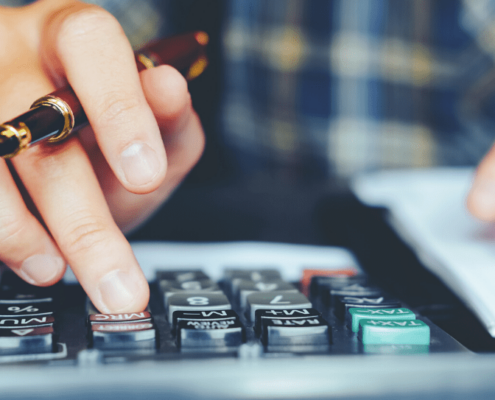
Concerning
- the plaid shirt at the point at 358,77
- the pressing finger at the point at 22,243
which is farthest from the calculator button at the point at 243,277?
the plaid shirt at the point at 358,77

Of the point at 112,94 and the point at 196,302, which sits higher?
the point at 112,94

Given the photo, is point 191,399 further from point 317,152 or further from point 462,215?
point 317,152

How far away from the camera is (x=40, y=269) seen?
0.34 metres

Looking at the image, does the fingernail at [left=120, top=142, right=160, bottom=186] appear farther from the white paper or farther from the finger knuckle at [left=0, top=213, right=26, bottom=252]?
the white paper

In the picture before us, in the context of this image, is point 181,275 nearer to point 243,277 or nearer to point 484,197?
point 243,277

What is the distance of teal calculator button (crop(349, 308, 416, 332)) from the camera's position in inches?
10.9

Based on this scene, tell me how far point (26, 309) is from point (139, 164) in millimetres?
107

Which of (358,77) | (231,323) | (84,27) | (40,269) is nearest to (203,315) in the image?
(231,323)

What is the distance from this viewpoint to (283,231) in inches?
21.2

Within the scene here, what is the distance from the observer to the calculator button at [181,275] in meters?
0.35

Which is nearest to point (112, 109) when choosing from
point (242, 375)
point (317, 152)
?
point (242, 375)

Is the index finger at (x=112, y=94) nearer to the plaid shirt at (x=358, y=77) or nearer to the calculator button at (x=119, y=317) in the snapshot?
the calculator button at (x=119, y=317)

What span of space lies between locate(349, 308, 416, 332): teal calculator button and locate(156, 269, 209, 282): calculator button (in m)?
0.11

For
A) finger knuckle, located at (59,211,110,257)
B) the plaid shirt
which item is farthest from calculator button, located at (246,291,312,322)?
the plaid shirt
